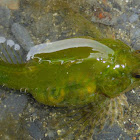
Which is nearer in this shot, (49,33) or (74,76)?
(74,76)

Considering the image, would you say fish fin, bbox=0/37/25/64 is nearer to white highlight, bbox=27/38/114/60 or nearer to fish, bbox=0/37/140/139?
fish, bbox=0/37/140/139

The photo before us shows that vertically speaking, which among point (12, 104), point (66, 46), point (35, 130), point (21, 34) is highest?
point (21, 34)

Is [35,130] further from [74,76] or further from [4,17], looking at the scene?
[4,17]

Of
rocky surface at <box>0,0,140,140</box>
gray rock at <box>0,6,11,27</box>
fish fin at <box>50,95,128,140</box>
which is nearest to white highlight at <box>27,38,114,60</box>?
rocky surface at <box>0,0,140,140</box>

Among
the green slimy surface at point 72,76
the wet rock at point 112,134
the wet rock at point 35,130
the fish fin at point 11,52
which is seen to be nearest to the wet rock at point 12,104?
the green slimy surface at point 72,76

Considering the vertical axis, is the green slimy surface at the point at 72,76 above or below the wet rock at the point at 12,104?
above

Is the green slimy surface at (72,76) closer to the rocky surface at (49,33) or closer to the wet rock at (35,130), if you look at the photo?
the rocky surface at (49,33)

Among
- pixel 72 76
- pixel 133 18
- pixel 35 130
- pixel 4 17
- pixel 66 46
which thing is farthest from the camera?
pixel 133 18

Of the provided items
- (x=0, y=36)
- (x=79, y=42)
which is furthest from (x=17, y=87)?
(x=79, y=42)

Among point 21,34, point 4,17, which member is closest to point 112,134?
point 21,34
